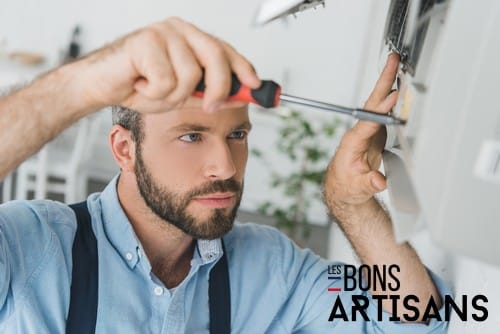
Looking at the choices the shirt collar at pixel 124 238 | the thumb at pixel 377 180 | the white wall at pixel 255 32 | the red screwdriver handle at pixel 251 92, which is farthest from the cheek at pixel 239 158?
the white wall at pixel 255 32

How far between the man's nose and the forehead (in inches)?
1.3

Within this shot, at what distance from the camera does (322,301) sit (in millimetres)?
1083

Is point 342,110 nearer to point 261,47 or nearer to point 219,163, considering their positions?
point 219,163

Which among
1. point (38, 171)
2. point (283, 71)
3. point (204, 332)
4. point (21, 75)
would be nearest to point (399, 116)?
point (204, 332)

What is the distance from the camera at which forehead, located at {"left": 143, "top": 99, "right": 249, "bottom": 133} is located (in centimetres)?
100

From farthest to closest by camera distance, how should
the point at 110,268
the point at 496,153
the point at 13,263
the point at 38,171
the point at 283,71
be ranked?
the point at 283,71
the point at 38,171
the point at 110,268
the point at 13,263
the point at 496,153

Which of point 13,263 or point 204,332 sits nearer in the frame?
point 13,263

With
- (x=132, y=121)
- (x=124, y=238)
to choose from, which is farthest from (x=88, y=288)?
(x=132, y=121)

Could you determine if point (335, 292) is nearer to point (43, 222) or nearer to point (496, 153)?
point (43, 222)

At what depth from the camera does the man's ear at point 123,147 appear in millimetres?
1128

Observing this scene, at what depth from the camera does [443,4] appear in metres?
0.45

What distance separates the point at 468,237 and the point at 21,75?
9.96ft

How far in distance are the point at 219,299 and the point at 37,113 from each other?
52 cm

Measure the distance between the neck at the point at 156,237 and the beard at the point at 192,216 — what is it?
0.12 feet
